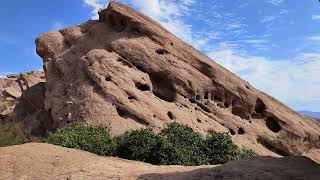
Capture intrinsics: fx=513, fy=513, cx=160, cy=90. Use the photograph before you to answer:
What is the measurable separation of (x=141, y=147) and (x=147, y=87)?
10038mm

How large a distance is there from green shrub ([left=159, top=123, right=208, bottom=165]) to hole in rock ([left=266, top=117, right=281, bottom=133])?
27.5ft

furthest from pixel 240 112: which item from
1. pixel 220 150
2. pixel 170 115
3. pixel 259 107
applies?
pixel 220 150

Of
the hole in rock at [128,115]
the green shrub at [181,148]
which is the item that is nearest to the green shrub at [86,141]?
the green shrub at [181,148]

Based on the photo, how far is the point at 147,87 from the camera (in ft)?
80.4

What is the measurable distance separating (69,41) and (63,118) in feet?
19.6

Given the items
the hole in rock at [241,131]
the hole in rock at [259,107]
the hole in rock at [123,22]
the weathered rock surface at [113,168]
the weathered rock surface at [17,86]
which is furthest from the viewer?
the weathered rock surface at [17,86]

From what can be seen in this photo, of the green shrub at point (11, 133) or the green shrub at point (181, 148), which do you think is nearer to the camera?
the green shrub at point (181, 148)

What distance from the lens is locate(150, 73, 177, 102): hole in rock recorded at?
82.7ft

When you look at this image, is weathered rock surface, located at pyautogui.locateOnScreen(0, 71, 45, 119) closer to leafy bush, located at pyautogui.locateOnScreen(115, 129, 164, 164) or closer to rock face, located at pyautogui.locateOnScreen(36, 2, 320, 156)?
rock face, located at pyautogui.locateOnScreen(36, 2, 320, 156)

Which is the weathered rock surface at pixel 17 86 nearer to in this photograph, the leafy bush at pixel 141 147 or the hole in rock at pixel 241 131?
the hole in rock at pixel 241 131

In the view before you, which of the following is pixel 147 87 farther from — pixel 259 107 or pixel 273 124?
pixel 273 124

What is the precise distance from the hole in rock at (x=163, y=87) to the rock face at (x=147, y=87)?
0.05 m

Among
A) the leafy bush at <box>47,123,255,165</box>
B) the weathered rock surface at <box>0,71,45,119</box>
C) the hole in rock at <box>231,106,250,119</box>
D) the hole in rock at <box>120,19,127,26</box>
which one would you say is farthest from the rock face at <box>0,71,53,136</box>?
the weathered rock surface at <box>0,71,45,119</box>

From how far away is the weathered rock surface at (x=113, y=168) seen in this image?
31.2 ft
